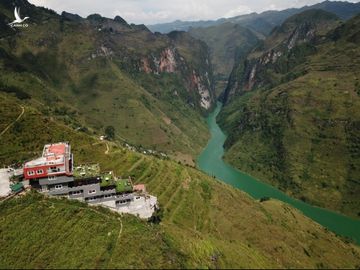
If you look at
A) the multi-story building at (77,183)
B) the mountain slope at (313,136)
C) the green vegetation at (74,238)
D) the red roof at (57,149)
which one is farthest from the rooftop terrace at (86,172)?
the mountain slope at (313,136)

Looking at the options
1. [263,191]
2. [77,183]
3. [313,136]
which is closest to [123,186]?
[77,183]

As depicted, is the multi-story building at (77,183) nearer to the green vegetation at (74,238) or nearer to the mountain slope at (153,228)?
the green vegetation at (74,238)

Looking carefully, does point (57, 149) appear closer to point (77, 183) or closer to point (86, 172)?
point (86, 172)

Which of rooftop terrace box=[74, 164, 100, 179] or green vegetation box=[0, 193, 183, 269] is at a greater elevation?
rooftop terrace box=[74, 164, 100, 179]

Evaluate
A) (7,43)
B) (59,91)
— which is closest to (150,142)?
(59,91)

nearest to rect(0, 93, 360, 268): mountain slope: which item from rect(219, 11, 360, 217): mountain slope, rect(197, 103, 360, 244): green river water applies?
rect(197, 103, 360, 244): green river water

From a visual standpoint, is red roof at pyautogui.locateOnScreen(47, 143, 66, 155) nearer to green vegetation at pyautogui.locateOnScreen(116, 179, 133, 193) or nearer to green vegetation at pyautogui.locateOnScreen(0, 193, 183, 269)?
green vegetation at pyautogui.locateOnScreen(0, 193, 183, 269)

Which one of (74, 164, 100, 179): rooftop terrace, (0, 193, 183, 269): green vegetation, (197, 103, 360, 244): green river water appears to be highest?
(74, 164, 100, 179): rooftop terrace
